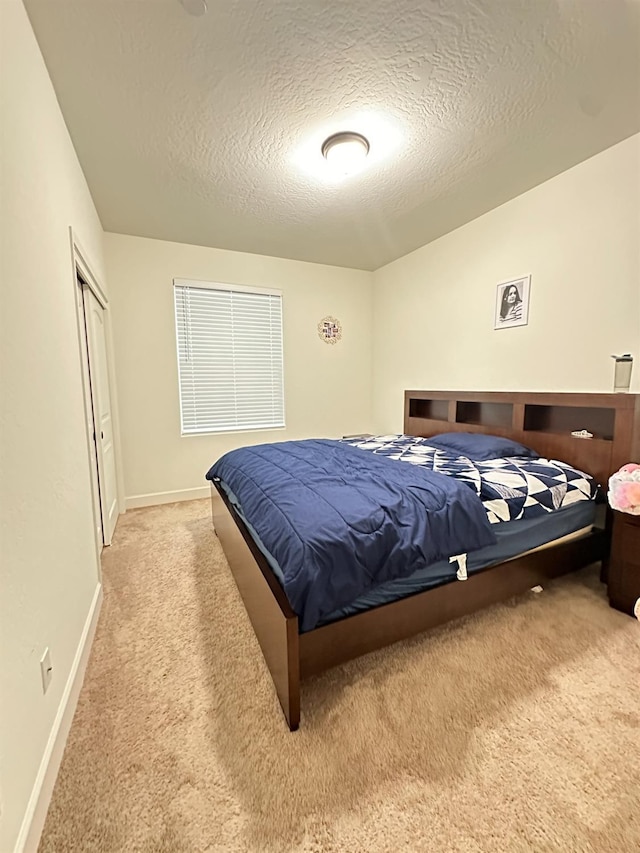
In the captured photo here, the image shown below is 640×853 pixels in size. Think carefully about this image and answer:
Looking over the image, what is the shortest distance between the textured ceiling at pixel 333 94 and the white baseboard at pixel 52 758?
2.65 meters

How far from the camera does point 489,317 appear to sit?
3.05 metres

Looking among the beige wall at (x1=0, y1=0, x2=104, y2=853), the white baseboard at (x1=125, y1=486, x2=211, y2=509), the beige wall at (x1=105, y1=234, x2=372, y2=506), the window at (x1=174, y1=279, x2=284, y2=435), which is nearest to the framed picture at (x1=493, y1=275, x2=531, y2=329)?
the beige wall at (x1=105, y1=234, x2=372, y2=506)

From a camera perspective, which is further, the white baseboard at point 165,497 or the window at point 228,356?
the window at point 228,356

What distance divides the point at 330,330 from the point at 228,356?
52.6 inches

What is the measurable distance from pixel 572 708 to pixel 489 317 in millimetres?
2739

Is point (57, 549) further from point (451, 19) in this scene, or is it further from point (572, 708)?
point (451, 19)

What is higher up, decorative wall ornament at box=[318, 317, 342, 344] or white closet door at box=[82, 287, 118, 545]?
decorative wall ornament at box=[318, 317, 342, 344]

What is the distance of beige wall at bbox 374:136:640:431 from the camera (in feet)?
7.10

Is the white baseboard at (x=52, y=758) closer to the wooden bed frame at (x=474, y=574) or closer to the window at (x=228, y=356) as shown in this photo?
the wooden bed frame at (x=474, y=574)

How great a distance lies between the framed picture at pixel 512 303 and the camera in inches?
107

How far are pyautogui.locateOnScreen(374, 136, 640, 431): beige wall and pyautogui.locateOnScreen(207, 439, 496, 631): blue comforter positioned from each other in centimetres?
150

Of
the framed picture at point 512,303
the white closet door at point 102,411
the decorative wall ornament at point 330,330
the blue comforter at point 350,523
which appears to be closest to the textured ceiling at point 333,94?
the framed picture at point 512,303

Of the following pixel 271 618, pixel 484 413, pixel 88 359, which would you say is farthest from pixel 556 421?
pixel 88 359

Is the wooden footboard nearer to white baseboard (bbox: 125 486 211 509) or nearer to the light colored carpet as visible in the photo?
the light colored carpet
